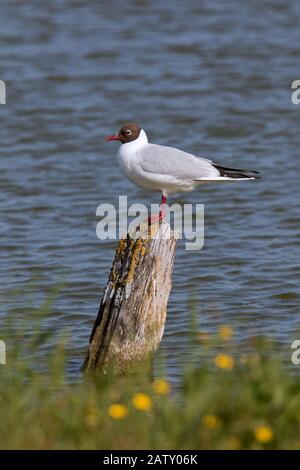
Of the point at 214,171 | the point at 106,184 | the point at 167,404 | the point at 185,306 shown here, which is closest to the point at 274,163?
the point at 106,184

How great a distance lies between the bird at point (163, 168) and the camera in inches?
280

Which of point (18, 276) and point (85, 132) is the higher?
point (85, 132)

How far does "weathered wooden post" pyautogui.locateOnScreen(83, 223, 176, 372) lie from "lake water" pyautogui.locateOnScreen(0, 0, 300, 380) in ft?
1.36

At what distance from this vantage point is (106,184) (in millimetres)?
11742

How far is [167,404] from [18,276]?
14.8 ft

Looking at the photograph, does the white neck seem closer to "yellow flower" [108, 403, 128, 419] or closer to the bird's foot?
the bird's foot

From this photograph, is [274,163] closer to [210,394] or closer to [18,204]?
[18,204]

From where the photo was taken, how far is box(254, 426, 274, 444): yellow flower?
15.4ft

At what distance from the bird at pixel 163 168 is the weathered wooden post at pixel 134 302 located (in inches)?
18.8

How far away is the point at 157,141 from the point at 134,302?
20.6ft
